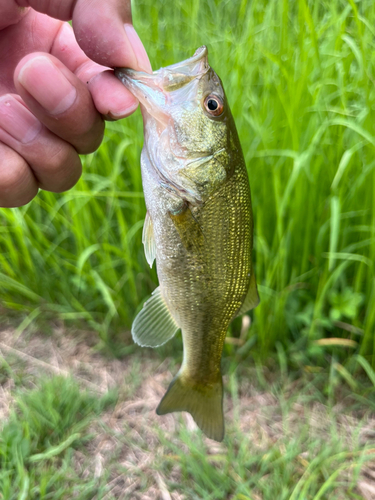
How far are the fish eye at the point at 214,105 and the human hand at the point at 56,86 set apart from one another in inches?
6.8

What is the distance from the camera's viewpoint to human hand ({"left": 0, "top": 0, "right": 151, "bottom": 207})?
933 millimetres

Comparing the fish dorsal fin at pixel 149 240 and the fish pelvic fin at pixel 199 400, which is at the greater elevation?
the fish dorsal fin at pixel 149 240

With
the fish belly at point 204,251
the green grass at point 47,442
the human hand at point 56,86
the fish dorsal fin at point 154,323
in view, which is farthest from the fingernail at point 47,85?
the green grass at point 47,442

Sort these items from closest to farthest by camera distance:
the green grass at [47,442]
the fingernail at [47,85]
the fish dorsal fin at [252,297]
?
the fingernail at [47,85]
the fish dorsal fin at [252,297]
the green grass at [47,442]

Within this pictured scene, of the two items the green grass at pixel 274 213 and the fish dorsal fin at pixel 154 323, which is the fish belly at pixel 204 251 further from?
the green grass at pixel 274 213

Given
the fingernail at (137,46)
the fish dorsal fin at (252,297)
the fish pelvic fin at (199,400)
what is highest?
the fingernail at (137,46)

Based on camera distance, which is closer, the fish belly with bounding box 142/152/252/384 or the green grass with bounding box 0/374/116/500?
the fish belly with bounding box 142/152/252/384

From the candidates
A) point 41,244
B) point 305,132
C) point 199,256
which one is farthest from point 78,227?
point 305,132

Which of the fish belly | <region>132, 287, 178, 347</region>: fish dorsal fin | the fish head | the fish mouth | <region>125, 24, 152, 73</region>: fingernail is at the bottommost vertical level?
<region>132, 287, 178, 347</region>: fish dorsal fin

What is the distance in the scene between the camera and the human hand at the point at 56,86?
3.06 feet

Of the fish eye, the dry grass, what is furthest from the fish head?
the dry grass

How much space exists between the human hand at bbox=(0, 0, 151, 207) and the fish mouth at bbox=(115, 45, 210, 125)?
0.04 metres

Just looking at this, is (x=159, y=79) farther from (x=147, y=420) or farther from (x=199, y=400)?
(x=147, y=420)

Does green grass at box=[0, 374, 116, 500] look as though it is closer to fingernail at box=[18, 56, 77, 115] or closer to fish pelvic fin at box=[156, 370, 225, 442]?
fish pelvic fin at box=[156, 370, 225, 442]
